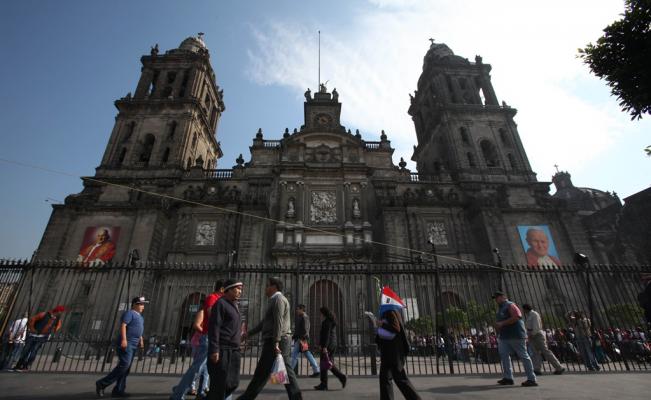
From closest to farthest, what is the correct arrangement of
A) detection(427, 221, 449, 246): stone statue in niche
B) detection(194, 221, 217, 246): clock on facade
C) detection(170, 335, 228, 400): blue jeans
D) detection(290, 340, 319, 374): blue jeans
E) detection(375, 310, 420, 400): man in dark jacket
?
detection(375, 310, 420, 400): man in dark jacket, detection(170, 335, 228, 400): blue jeans, detection(290, 340, 319, 374): blue jeans, detection(194, 221, 217, 246): clock on facade, detection(427, 221, 449, 246): stone statue in niche

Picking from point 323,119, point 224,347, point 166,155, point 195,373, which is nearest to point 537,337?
point 224,347

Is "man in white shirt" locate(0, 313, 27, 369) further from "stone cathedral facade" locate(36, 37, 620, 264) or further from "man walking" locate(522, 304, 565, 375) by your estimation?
"man walking" locate(522, 304, 565, 375)

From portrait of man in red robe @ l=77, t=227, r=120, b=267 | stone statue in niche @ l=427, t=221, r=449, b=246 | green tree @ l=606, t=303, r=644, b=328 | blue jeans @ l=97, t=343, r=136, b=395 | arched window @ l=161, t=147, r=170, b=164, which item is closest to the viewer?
blue jeans @ l=97, t=343, r=136, b=395

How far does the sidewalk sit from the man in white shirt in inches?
64.3

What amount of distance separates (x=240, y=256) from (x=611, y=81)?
17.9m

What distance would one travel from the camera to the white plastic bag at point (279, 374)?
3.86 meters

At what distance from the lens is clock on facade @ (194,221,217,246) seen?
68.2 feet

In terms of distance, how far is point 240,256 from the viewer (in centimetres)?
1948

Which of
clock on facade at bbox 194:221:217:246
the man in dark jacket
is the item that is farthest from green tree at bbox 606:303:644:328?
clock on facade at bbox 194:221:217:246

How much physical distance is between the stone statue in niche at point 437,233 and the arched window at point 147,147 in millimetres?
21671

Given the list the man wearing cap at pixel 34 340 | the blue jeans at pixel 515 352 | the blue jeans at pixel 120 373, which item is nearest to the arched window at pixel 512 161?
the blue jeans at pixel 515 352

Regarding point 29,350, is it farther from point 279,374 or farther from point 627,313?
point 627,313

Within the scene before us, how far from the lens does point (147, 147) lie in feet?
85.7

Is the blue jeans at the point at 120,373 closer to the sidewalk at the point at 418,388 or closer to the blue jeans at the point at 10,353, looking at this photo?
the sidewalk at the point at 418,388
